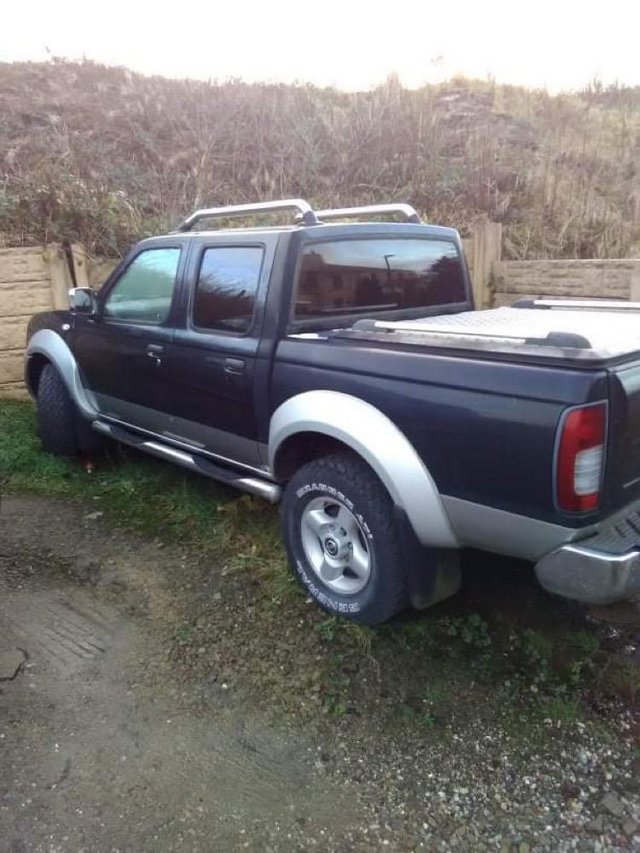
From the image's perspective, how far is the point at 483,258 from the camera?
7449 mm

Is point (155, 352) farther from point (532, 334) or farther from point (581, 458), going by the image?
point (581, 458)

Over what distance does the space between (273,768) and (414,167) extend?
30.8ft

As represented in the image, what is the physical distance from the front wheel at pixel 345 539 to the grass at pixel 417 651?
16 centimetres

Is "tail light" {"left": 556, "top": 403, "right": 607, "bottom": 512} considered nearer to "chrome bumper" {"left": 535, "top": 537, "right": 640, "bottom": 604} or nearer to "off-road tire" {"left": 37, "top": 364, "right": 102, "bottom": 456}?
"chrome bumper" {"left": 535, "top": 537, "right": 640, "bottom": 604}

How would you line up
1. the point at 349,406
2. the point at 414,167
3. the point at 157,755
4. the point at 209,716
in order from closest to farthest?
the point at 157,755 → the point at 209,716 → the point at 349,406 → the point at 414,167

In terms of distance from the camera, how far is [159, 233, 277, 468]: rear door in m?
3.58

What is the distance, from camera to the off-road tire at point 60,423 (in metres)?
5.23

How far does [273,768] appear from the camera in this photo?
250 centimetres

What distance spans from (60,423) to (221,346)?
2.12 metres

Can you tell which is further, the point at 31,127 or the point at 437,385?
the point at 31,127

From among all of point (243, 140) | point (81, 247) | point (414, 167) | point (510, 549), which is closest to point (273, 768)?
point (510, 549)

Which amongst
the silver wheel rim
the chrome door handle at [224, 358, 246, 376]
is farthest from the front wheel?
the chrome door handle at [224, 358, 246, 376]

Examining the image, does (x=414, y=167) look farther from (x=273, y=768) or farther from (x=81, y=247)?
(x=273, y=768)

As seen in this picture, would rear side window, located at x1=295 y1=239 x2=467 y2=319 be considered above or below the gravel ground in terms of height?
above
